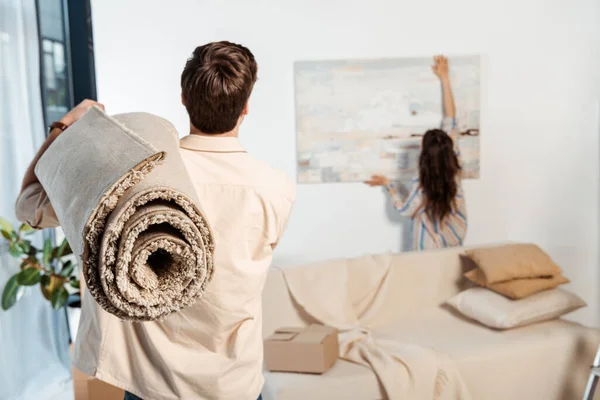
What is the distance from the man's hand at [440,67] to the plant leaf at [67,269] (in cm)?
256

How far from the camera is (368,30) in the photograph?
13.4 ft

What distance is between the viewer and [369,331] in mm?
3129

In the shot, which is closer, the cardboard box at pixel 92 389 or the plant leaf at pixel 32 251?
the cardboard box at pixel 92 389

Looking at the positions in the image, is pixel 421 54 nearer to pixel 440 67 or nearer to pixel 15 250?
pixel 440 67

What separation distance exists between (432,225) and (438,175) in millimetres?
312

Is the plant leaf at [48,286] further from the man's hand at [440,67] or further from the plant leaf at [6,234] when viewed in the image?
the man's hand at [440,67]

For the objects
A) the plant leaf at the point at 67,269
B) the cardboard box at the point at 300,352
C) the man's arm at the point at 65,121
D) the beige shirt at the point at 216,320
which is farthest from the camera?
the plant leaf at the point at 67,269

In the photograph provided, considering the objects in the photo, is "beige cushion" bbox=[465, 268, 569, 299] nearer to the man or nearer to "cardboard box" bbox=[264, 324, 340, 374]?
→ "cardboard box" bbox=[264, 324, 340, 374]

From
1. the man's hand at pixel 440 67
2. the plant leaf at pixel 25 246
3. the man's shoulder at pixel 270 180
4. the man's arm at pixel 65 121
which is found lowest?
the plant leaf at pixel 25 246

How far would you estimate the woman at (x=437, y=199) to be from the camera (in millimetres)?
3805

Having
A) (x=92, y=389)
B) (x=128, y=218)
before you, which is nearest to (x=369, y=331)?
(x=92, y=389)

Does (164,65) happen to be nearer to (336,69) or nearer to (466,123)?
(336,69)

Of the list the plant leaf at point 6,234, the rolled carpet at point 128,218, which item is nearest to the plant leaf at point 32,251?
the plant leaf at point 6,234

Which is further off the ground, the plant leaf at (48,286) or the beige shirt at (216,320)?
the beige shirt at (216,320)
